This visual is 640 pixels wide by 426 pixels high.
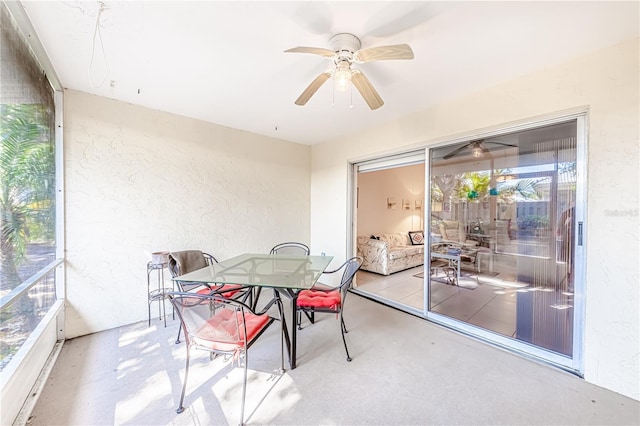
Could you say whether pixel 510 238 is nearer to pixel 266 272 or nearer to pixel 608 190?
pixel 608 190

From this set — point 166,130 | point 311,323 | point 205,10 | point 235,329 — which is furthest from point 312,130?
point 235,329

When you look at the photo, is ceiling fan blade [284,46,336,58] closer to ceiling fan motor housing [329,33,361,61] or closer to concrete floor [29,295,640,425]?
ceiling fan motor housing [329,33,361,61]

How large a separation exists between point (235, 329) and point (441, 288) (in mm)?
2405

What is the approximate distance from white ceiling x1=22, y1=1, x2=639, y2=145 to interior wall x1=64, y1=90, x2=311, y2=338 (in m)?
0.40

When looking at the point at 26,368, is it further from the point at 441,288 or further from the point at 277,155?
the point at 441,288

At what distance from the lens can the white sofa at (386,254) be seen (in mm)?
4746

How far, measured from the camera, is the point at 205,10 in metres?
1.46

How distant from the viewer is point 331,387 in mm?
1752

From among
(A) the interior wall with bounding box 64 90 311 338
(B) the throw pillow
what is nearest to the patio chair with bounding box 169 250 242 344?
(A) the interior wall with bounding box 64 90 311 338

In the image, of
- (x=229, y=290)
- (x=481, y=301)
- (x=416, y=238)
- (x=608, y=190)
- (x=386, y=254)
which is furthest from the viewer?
(x=416, y=238)

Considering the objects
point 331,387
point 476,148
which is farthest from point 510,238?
point 331,387

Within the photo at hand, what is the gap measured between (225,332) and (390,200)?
516cm

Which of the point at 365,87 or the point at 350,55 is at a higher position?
the point at 350,55

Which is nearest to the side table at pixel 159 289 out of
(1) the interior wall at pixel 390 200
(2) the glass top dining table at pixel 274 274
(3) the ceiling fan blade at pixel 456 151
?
(2) the glass top dining table at pixel 274 274
